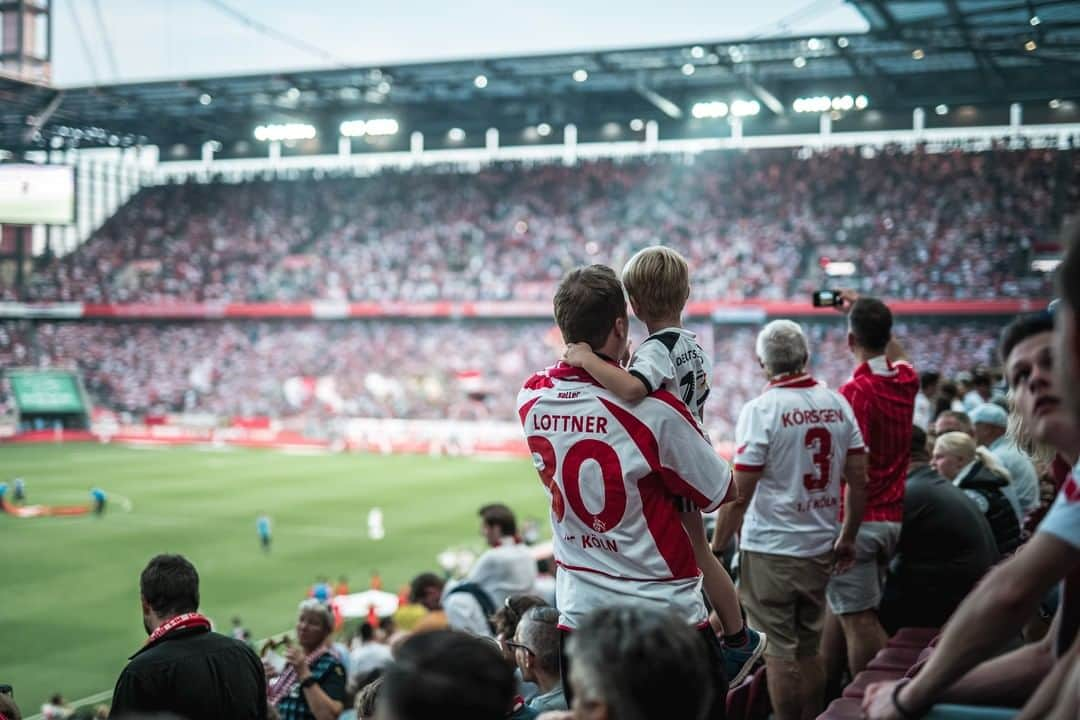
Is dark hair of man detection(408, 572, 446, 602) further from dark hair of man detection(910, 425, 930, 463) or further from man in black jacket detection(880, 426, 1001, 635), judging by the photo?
dark hair of man detection(910, 425, 930, 463)

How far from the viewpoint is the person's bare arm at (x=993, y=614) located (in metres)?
2.18

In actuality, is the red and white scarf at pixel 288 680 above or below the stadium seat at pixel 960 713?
below

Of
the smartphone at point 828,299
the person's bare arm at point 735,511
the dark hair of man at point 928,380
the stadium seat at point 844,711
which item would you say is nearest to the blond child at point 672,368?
the stadium seat at point 844,711

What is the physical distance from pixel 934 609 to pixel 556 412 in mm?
3279

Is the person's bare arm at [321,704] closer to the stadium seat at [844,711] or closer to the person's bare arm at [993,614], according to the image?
the stadium seat at [844,711]

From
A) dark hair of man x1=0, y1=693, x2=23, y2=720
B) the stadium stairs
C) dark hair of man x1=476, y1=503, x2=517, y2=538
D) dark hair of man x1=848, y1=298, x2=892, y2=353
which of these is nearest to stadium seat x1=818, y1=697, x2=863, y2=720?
the stadium stairs

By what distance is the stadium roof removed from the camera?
1110 inches

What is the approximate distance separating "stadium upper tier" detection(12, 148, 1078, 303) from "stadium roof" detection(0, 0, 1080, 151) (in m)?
3.06

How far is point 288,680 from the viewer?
6.77 metres

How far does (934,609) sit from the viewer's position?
5.74 metres

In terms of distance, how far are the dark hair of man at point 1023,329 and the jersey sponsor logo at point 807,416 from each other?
2.36 metres

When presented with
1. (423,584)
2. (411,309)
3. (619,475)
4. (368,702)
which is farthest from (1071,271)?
(411,309)

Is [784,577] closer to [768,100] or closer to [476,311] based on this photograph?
[768,100]

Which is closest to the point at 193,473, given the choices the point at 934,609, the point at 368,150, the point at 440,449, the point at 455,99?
the point at 440,449
